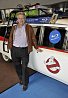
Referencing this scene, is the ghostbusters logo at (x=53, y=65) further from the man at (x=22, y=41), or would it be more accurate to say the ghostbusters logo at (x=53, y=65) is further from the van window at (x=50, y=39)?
the man at (x=22, y=41)

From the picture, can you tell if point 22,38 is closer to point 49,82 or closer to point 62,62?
point 62,62

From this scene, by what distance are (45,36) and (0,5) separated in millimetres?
7353

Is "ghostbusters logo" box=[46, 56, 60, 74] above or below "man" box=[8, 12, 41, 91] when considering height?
below

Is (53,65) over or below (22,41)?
below

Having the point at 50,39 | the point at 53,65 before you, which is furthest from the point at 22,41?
the point at 53,65

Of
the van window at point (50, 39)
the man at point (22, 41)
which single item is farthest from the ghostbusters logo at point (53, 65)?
the man at point (22, 41)

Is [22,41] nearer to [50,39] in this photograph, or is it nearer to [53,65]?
[50,39]

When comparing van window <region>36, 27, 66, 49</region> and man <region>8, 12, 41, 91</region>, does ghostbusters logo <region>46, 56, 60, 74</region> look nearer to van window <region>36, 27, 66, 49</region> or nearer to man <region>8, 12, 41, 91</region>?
van window <region>36, 27, 66, 49</region>

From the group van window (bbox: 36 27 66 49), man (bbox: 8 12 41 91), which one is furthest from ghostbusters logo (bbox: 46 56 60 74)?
man (bbox: 8 12 41 91)

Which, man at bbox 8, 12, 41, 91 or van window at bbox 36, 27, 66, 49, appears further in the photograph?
man at bbox 8, 12, 41, 91

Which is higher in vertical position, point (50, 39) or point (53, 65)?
point (50, 39)

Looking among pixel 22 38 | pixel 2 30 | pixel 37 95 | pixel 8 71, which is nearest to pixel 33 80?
pixel 37 95

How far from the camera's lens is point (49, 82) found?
4.36 meters

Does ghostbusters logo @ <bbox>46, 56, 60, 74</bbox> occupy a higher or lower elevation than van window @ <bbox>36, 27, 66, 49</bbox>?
lower
